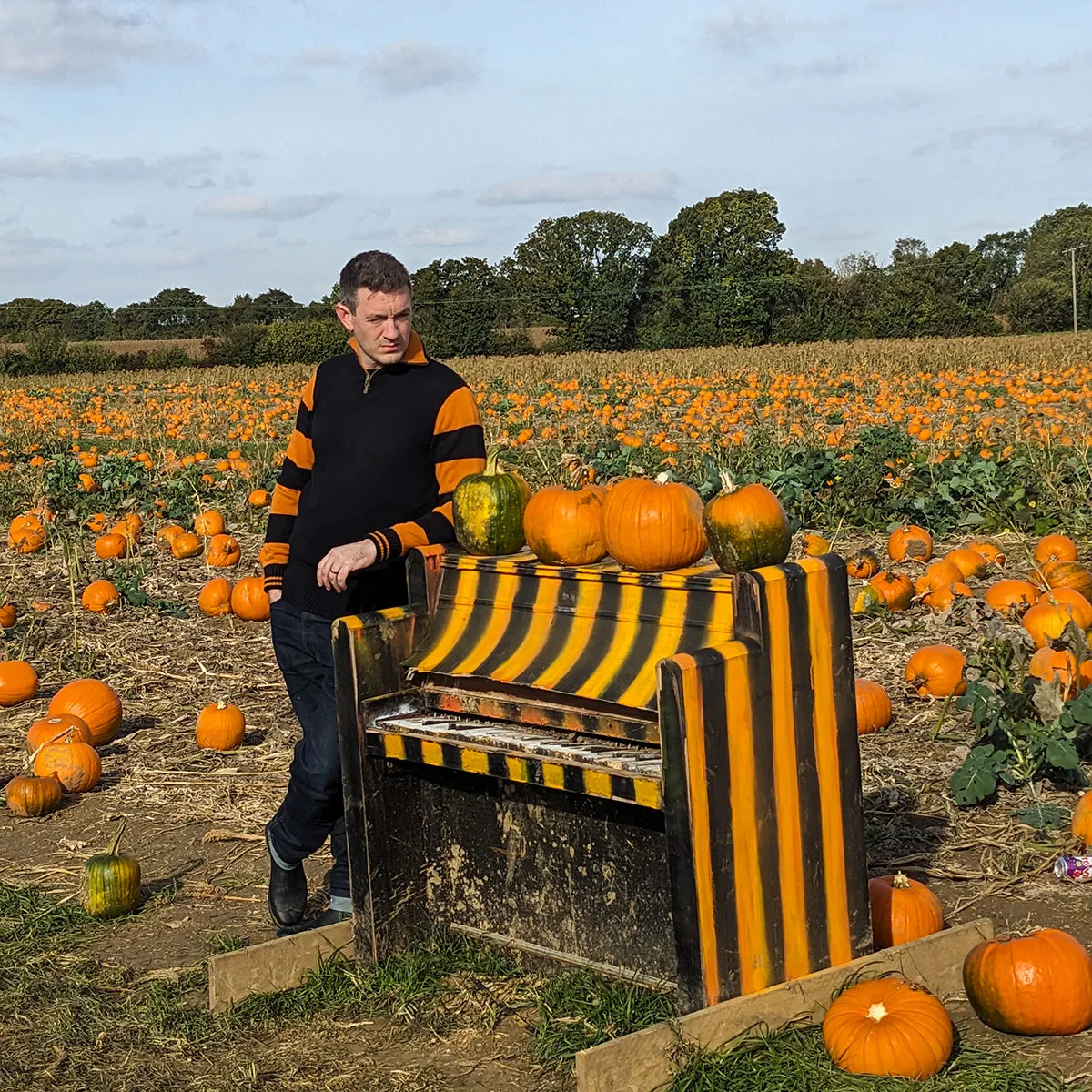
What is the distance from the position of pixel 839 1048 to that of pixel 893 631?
194 inches

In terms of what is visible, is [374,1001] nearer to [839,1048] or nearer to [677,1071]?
[677,1071]

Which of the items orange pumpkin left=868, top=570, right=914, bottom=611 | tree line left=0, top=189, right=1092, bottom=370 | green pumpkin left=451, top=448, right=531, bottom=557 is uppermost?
tree line left=0, top=189, right=1092, bottom=370

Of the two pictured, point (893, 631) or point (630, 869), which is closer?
point (630, 869)

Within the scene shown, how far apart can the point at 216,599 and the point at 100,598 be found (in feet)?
3.04

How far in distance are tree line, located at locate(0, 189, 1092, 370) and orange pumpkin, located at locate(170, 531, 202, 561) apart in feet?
167

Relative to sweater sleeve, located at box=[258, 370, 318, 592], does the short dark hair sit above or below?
above

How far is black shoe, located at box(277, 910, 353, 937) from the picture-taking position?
4797 mm

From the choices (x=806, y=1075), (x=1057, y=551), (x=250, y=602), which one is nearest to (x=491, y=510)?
(x=806, y=1075)

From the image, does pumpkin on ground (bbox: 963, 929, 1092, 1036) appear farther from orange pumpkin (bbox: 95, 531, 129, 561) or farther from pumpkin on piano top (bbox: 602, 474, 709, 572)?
orange pumpkin (bbox: 95, 531, 129, 561)

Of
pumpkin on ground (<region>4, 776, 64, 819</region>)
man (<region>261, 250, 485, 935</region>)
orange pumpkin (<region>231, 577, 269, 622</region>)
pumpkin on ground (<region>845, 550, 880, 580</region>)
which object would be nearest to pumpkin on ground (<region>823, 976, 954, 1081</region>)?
man (<region>261, 250, 485, 935</region>)

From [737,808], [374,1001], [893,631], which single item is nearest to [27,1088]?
[374,1001]

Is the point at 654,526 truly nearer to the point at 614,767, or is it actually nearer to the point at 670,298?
the point at 614,767

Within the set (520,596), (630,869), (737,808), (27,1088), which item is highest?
(520,596)

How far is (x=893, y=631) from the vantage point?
8.34m
